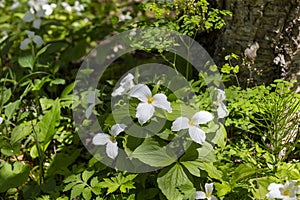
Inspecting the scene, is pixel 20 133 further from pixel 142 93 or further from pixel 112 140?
pixel 142 93

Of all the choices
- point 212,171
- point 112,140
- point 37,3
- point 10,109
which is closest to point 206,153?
point 212,171

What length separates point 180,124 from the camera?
1.79m

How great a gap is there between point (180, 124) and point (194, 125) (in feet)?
0.19

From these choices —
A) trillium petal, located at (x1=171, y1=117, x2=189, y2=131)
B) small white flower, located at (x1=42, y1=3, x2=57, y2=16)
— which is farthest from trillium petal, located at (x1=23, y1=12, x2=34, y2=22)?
trillium petal, located at (x1=171, y1=117, x2=189, y2=131)

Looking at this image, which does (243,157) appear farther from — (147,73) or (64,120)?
(64,120)

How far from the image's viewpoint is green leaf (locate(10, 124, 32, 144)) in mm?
2229

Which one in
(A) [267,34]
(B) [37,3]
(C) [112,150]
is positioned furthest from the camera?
(B) [37,3]

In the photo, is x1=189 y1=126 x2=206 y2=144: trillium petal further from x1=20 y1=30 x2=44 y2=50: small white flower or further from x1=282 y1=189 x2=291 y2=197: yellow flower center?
x1=20 y1=30 x2=44 y2=50: small white flower

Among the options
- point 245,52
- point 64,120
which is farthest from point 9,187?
point 245,52

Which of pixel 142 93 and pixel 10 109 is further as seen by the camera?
pixel 10 109

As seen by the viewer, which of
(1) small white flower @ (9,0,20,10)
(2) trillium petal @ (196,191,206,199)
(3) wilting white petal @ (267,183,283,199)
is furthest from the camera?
(1) small white flower @ (9,0,20,10)

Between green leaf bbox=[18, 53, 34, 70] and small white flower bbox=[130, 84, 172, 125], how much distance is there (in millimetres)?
1076

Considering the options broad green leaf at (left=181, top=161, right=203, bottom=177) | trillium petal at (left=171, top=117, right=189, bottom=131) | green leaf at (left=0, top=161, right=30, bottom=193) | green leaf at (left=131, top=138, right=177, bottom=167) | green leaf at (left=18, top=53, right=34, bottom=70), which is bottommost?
green leaf at (left=0, top=161, right=30, bottom=193)

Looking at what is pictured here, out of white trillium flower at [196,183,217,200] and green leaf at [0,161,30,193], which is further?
green leaf at [0,161,30,193]
